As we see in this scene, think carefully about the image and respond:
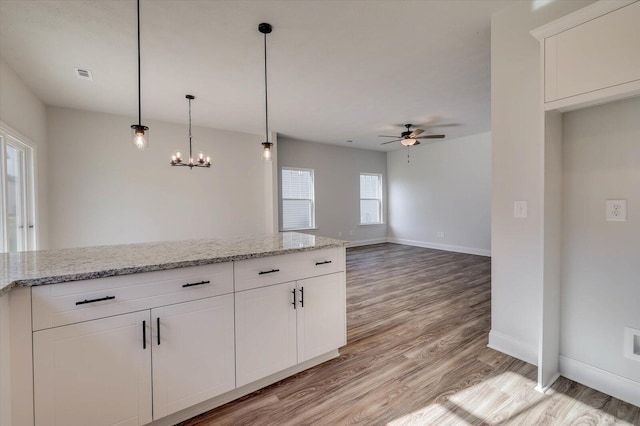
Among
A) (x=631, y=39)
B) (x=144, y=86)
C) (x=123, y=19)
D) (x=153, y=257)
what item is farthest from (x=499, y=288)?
(x=144, y=86)

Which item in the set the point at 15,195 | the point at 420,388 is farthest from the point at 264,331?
the point at 15,195

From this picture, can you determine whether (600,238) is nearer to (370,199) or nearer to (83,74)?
(83,74)

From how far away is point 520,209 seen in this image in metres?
2.18

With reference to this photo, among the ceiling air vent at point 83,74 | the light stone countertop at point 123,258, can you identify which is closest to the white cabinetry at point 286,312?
the light stone countertop at point 123,258

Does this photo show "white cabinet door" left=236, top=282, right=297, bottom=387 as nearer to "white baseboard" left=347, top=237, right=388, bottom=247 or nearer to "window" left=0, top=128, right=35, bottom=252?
"window" left=0, top=128, right=35, bottom=252

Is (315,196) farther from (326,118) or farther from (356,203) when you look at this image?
(326,118)

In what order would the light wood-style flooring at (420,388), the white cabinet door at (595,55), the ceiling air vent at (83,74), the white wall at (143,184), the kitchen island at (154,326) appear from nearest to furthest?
1. the kitchen island at (154,326)
2. the white cabinet door at (595,55)
3. the light wood-style flooring at (420,388)
4. the ceiling air vent at (83,74)
5. the white wall at (143,184)

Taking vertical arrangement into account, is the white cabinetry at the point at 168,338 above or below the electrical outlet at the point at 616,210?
below

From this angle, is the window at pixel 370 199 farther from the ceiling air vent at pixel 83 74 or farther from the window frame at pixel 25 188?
the window frame at pixel 25 188

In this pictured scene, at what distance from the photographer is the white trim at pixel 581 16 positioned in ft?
4.98

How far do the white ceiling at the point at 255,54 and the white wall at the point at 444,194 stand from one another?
2.09 metres

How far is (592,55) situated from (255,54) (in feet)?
8.75

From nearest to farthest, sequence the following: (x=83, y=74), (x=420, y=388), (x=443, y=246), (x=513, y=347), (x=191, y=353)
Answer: (x=191, y=353) < (x=420, y=388) < (x=513, y=347) < (x=83, y=74) < (x=443, y=246)

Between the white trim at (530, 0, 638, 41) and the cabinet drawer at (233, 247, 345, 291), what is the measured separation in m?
2.00
